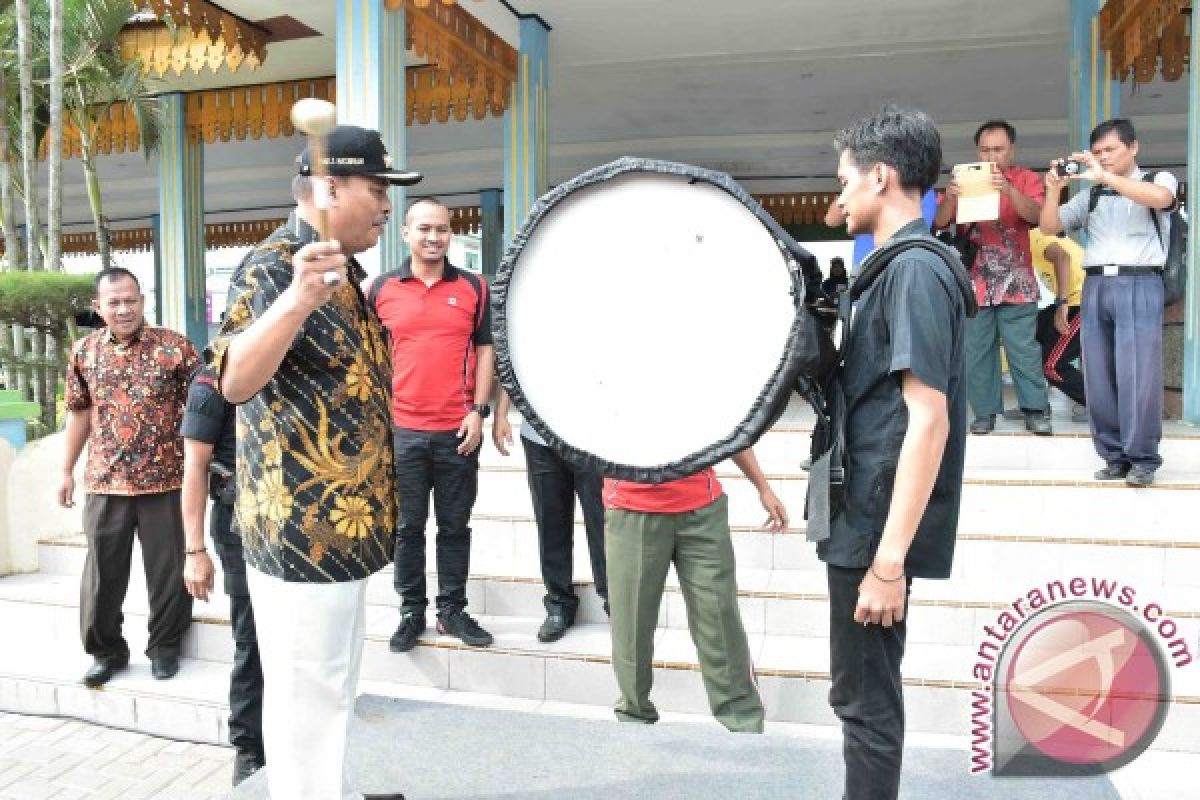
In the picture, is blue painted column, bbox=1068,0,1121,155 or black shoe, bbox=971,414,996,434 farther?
blue painted column, bbox=1068,0,1121,155

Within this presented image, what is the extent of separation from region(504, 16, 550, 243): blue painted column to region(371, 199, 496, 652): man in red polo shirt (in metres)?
3.65

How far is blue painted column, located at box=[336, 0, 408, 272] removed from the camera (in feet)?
16.3

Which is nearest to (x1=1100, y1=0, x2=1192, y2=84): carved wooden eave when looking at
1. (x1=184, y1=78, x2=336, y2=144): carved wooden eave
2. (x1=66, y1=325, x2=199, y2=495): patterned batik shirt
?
(x1=66, y1=325, x2=199, y2=495): patterned batik shirt

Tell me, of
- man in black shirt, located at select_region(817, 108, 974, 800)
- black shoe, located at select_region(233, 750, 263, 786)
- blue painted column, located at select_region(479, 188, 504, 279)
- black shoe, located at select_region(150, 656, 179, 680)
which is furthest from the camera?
blue painted column, located at select_region(479, 188, 504, 279)

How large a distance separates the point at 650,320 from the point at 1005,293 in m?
3.25

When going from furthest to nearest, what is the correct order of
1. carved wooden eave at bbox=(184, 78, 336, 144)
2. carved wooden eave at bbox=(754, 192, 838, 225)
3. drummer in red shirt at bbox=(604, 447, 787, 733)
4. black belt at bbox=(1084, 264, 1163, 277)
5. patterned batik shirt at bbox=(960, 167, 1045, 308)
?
carved wooden eave at bbox=(754, 192, 838, 225), carved wooden eave at bbox=(184, 78, 336, 144), patterned batik shirt at bbox=(960, 167, 1045, 308), black belt at bbox=(1084, 264, 1163, 277), drummer in red shirt at bbox=(604, 447, 787, 733)

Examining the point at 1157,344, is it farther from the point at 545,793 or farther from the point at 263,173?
the point at 263,173

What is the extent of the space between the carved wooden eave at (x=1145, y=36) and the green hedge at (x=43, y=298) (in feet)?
18.6

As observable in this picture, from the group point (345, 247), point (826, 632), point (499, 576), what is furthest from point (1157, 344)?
point (345, 247)

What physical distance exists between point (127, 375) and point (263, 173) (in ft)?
31.4

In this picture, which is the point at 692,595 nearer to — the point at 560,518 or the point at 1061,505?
the point at 560,518

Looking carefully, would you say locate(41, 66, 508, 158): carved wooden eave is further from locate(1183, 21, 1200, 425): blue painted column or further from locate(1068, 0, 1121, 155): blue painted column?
locate(1183, 21, 1200, 425): blue painted column

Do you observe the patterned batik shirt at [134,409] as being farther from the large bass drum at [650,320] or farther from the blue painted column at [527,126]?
the blue painted column at [527,126]

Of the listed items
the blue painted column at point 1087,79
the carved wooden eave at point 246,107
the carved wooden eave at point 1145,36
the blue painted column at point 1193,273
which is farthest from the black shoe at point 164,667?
the blue painted column at point 1087,79
